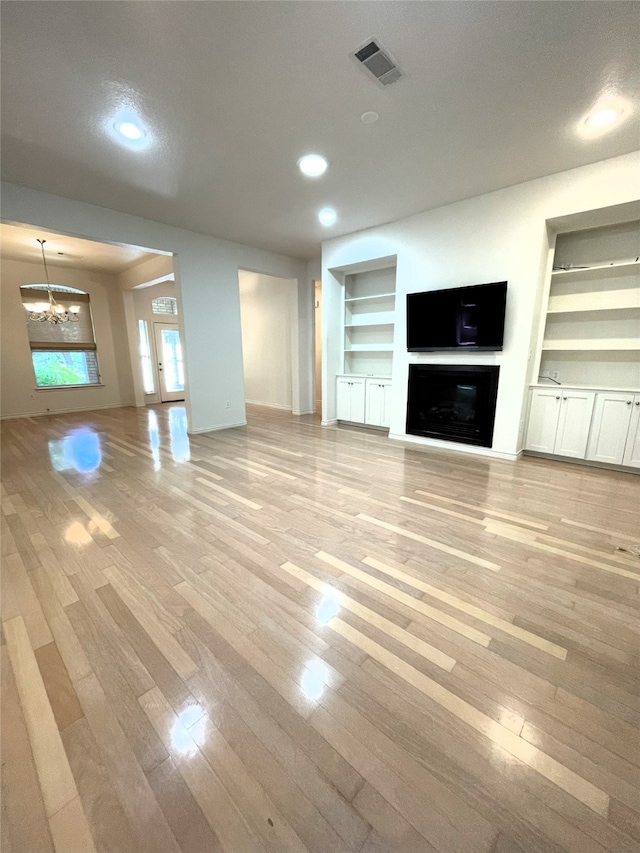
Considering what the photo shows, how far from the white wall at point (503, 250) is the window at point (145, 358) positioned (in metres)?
6.12

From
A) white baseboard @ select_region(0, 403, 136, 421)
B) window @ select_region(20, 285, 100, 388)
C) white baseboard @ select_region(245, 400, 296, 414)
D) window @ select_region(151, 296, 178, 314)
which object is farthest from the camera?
window @ select_region(151, 296, 178, 314)

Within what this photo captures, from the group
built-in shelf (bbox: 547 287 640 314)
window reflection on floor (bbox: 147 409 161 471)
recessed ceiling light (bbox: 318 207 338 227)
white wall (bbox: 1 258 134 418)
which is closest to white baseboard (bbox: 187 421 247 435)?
window reflection on floor (bbox: 147 409 161 471)

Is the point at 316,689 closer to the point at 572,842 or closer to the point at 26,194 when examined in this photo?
the point at 572,842

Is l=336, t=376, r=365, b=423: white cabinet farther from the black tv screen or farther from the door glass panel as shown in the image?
→ the door glass panel

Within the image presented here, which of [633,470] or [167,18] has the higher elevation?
[167,18]

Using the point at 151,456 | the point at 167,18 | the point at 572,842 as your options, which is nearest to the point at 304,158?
the point at 167,18

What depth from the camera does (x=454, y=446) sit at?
4570 millimetres

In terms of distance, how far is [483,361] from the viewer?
13.7 ft

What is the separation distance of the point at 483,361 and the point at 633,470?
195 cm

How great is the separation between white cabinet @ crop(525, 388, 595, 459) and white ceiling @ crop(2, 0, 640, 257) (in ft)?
7.56

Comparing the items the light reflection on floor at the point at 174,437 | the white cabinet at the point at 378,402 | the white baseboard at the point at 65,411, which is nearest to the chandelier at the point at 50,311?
the white baseboard at the point at 65,411

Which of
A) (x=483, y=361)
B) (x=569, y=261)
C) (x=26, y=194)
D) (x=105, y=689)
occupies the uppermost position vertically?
(x=26, y=194)

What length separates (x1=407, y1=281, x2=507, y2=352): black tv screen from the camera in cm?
391

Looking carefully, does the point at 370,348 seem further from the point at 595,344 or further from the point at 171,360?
the point at 171,360
